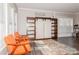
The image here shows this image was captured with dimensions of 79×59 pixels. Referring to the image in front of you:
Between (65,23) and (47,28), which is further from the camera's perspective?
(65,23)

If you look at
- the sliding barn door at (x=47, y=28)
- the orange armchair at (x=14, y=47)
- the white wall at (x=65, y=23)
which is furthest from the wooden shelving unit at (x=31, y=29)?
the orange armchair at (x=14, y=47)

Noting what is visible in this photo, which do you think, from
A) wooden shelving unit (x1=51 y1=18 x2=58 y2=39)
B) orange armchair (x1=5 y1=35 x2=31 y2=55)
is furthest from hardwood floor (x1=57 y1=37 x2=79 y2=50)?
orange armchair (x1=5 y1=35 x2=31 y2=55)

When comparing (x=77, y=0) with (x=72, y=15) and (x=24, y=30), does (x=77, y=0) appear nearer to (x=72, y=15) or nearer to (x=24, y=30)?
(x=24, y=30)

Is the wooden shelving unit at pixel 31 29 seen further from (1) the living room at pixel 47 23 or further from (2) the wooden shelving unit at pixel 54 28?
(2) the wooden shelving unit at pixel 54 28

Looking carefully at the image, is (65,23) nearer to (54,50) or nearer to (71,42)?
(71,42)

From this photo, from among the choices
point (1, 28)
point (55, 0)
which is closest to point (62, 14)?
point (1, 28)

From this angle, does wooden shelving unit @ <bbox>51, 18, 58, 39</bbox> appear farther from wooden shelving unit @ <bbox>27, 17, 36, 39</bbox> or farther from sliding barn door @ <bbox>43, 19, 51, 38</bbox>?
wooden shelving unit @ <bbox>27, 17, 36, 39</bbox>

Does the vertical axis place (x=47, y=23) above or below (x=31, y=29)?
above

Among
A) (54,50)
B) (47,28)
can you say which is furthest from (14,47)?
(47,28)

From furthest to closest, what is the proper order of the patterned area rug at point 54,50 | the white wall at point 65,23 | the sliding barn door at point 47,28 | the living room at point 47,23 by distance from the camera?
the white wall at point 65,23 → the sliding barn door at point 47,28 → the living room at point 47,23 → the patterned area rug at point 54,50

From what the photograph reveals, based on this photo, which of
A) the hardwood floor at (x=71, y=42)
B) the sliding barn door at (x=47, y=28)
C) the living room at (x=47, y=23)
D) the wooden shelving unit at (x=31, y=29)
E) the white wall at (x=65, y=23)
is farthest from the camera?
the white wall at (x=65, y=23)

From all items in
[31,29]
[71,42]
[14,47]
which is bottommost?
[71,42]

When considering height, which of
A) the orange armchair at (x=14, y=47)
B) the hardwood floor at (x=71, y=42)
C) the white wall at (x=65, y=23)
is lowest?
the hardwood floor at (x=71, y=42)

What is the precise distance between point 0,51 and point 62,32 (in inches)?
424
